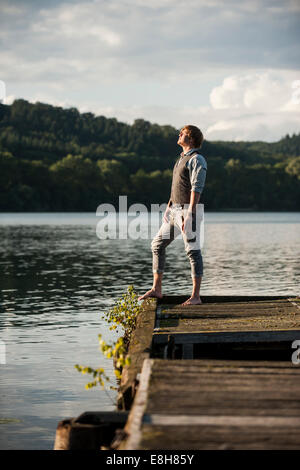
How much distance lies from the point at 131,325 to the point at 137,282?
392 inches

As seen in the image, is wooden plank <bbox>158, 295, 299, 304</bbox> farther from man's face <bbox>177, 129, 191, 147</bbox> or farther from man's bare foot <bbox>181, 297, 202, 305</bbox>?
man's face <bbox>177, 129, 191, 147</bbox>

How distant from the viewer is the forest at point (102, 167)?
136 meters

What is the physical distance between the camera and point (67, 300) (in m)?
14.6

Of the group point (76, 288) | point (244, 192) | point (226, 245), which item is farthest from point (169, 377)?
point (244, 192)

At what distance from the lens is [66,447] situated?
175 inches

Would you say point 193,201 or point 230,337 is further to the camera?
Answer: point 193,201

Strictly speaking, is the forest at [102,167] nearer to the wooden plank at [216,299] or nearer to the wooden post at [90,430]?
the wooden plank at [216,299]

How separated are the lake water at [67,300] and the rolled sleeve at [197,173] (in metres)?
2.37

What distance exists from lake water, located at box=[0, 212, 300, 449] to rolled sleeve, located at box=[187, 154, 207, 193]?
7.77ft

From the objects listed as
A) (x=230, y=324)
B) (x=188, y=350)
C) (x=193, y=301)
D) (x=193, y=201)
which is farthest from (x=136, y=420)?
(x=193, y=301)

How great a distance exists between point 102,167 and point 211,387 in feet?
472

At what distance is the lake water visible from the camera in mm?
6969

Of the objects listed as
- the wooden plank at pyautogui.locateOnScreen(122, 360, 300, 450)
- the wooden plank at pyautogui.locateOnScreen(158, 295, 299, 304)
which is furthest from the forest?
the wooden plank at pyautogui.locateOnScreen(122, 360, 300, 450)

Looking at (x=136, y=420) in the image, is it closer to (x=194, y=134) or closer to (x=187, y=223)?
(x=187, y=223)
